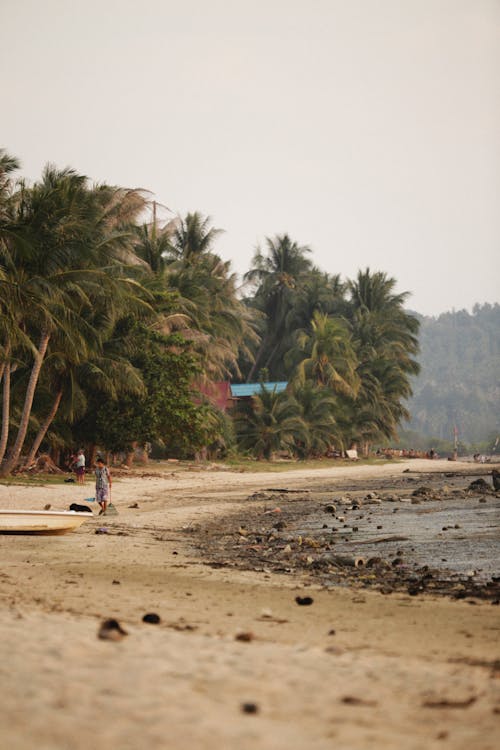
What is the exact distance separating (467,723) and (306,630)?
8.12 ft

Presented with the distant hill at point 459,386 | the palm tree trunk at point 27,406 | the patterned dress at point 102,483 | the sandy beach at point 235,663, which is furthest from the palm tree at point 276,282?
the distant hill at point 459,386

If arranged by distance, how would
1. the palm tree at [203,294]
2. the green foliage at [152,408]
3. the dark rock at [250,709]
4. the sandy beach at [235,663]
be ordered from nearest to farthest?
1. the sandy beach at [235,663]
2. the dark rock at [250,709]
3. the green foliage at [152,408]
4. the palm tree at [203,294]

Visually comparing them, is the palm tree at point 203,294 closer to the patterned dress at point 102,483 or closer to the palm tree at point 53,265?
the palm tree at point 53,265

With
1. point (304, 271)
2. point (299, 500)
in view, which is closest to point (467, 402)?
point (304, 271)

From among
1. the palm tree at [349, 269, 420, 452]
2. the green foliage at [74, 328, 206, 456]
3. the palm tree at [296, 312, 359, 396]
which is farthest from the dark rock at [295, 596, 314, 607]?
the palm tree at [349, 269, 420, 452]

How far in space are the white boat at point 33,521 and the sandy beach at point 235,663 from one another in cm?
261

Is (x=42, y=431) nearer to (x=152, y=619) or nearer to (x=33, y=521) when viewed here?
(x=33, y=521)

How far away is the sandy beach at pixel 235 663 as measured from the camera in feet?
12.4

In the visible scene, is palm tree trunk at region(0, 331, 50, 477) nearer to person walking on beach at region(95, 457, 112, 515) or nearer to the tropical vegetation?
the tropical vegetation

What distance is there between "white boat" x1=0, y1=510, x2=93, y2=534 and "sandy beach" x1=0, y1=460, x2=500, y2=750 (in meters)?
2.61

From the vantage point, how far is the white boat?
41.8ft

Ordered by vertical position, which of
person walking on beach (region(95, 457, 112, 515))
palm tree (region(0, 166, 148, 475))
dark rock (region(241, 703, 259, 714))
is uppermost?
palm tree (region(0, 166, 148, 475))

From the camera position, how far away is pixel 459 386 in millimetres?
168500

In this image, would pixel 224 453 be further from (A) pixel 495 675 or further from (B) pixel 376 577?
(A) pixel 495 675
